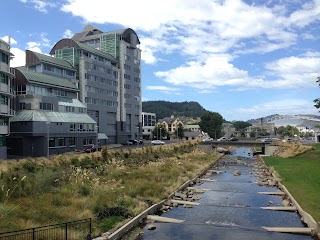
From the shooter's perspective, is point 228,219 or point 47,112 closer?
point 228,219

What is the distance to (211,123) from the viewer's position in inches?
7520

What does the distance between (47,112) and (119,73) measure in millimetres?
44075

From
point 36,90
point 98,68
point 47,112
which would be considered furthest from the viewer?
point 98,68

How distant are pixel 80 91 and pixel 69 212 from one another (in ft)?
253

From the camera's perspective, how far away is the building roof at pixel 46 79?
243 feet

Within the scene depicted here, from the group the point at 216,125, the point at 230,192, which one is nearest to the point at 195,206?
the point at 230,192

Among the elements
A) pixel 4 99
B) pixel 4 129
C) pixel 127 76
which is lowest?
pixel 4 129

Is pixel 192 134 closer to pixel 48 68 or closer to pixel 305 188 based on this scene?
pixel 48 68

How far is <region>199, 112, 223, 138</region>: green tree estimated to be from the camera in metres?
191

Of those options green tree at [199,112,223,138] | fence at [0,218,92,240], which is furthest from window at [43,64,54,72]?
green tree at [199,112,223,138]

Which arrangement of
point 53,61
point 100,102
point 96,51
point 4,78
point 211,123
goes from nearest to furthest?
point 4,78 < point 53,61 < point 96,51 < point 100,102 < point 211,123

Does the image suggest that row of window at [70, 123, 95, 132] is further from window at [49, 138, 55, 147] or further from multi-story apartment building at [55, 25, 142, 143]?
multi-story apartment building at [55, 25, 142, 143]

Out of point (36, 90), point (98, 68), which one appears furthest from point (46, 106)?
point (98, 68)

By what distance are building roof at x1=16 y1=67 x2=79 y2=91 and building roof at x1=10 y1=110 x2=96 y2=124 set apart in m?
6.89
